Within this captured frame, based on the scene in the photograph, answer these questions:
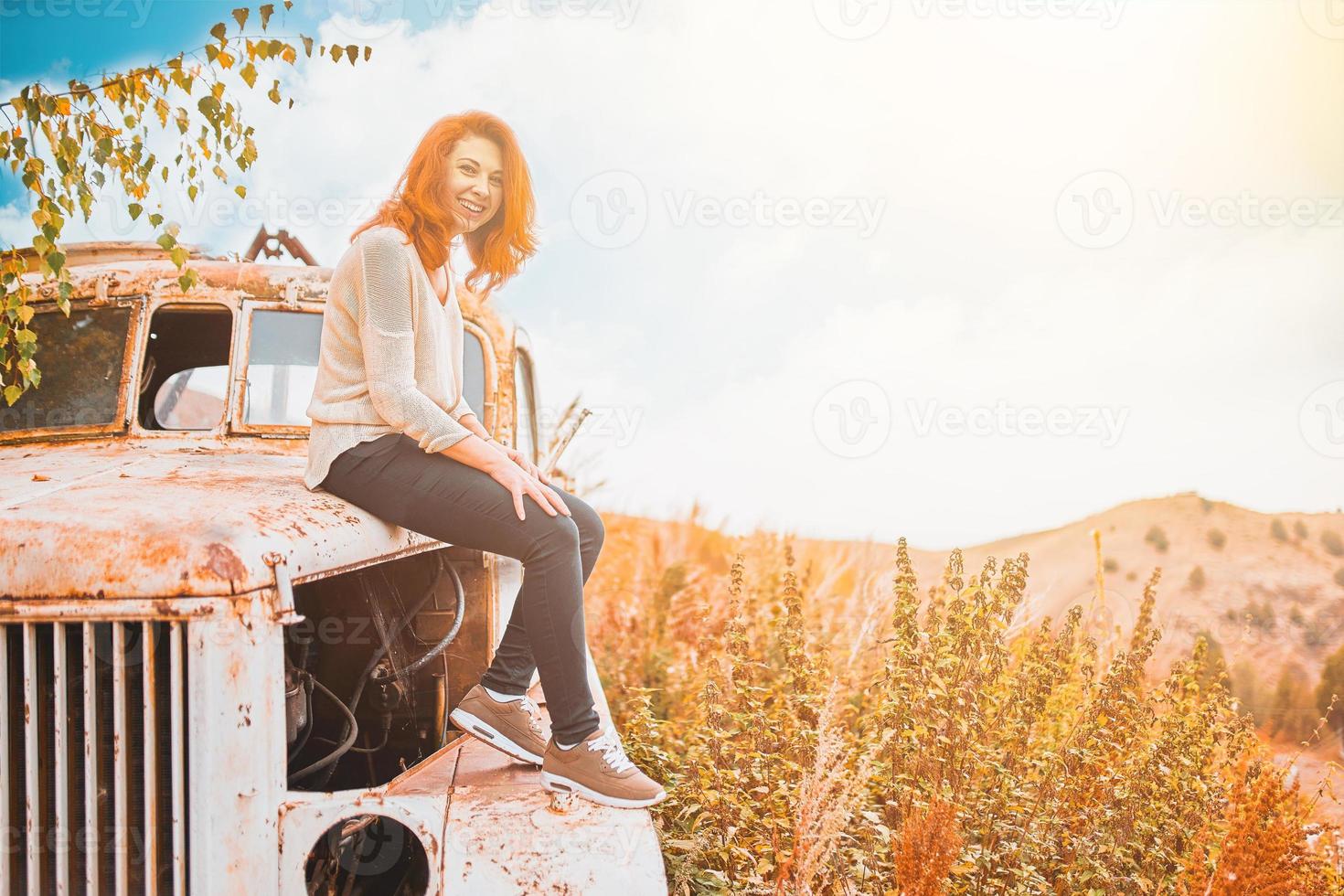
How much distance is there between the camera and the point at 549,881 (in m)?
1.73

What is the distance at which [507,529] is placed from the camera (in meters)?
2.12

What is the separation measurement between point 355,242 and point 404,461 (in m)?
0.61

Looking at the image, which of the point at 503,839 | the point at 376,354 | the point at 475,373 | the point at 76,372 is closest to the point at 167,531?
the point at 376,354

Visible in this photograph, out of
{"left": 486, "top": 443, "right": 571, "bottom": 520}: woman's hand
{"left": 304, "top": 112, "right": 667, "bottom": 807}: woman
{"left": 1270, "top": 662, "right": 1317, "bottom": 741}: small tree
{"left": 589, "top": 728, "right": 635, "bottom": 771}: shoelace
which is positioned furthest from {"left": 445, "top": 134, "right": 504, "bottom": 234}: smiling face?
{"left": 1270, "top": 662, "right": 1317, "bottom": 741}: small tree

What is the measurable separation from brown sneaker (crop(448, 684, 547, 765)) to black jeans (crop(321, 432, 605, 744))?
0.63 feet

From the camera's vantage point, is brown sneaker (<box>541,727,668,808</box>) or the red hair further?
the red hair

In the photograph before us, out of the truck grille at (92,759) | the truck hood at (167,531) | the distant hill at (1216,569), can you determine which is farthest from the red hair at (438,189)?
the distant hill at (1216,569)

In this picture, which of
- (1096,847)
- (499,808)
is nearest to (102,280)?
(499,808)

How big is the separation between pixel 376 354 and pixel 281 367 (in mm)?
1399

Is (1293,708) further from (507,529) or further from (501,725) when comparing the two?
(507,529)

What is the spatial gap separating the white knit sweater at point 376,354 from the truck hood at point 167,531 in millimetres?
214

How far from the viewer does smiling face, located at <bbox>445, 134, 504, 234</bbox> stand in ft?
8.04

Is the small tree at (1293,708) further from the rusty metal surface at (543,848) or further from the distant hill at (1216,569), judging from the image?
the rusty metal surface at (543,848)

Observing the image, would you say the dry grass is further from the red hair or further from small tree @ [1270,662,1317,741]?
small tree @ [1270,662,1317,741]
